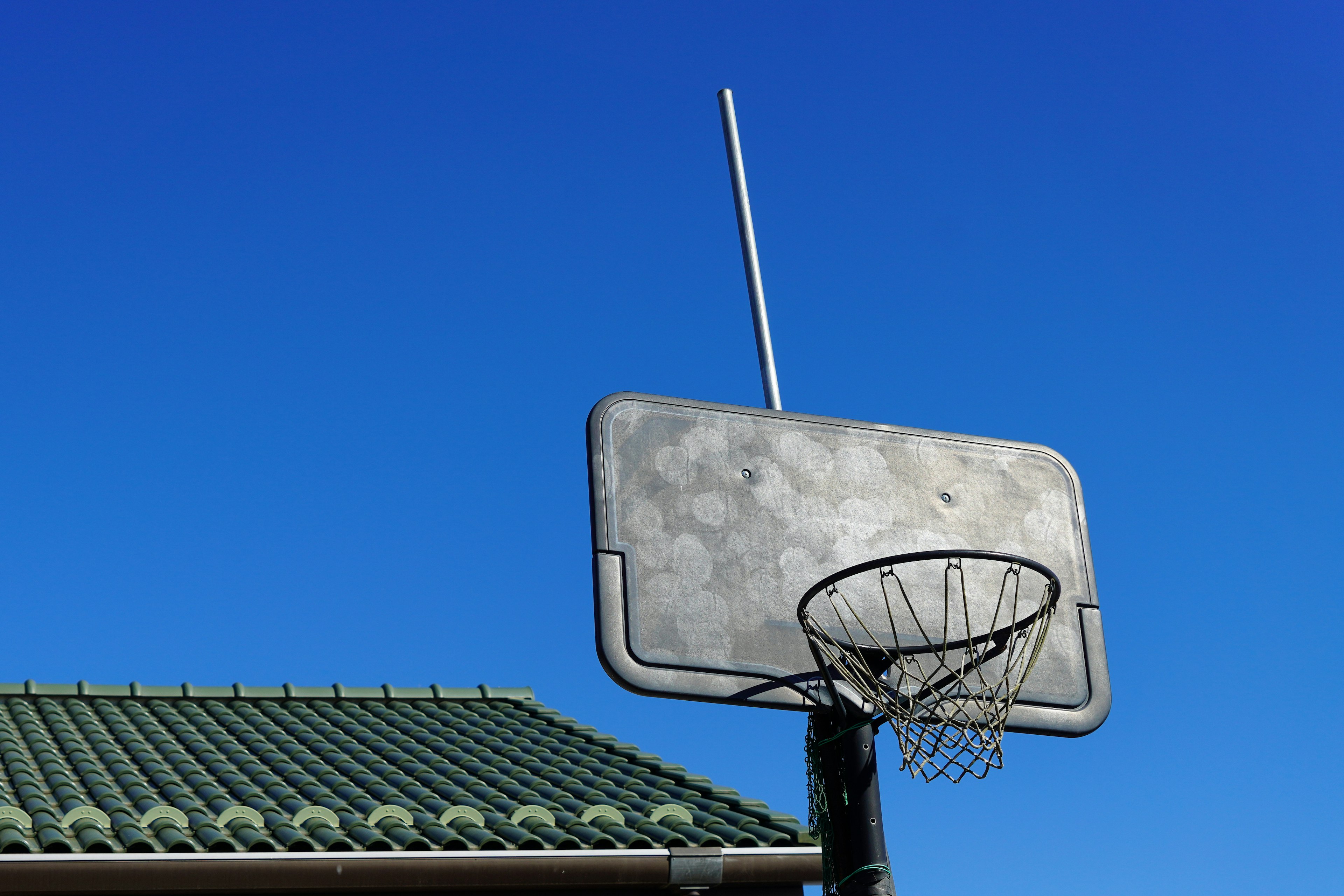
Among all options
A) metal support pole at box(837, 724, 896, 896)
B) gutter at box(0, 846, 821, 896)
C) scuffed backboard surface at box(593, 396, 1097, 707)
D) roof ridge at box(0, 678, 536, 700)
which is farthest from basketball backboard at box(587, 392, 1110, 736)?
roof ridge at box(0, 678, 536, 700)

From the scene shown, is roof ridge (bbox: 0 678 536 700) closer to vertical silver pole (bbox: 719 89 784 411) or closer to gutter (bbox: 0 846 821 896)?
gutter (bbox: 0 846 821 896)

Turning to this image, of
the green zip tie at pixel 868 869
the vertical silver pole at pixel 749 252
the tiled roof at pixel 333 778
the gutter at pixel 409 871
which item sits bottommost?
the green zip tie at pixel 868 869

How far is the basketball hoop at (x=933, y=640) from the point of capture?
17.7 feet

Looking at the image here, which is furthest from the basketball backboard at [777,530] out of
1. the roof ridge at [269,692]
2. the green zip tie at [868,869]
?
the roof ridge at [269,692]

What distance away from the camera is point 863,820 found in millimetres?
5383

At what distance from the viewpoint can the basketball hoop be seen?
17.7 feet

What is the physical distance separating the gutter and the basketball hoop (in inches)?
111

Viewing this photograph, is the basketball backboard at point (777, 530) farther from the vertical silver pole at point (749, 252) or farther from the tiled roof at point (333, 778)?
the tiled roof at point (333, 778)

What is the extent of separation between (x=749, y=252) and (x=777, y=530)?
147cm

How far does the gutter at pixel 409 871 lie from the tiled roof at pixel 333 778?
8 cm

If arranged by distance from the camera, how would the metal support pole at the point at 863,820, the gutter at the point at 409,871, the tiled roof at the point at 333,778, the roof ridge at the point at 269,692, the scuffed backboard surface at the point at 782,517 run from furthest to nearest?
the roof ridge at the point at 269,692 < the tiled roof at the point at 333,778 < the gutter at the point at 409,871 < the scuffed backboard surface at the point at 782,517 < the metal support pole at the point at 863,820

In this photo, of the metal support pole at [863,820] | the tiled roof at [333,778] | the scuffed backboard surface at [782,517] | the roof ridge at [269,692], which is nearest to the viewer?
the metal support pole at [863,820]

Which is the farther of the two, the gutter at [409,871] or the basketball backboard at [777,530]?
the gutter at [409,871]

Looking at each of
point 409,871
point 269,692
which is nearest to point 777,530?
point 409,871
